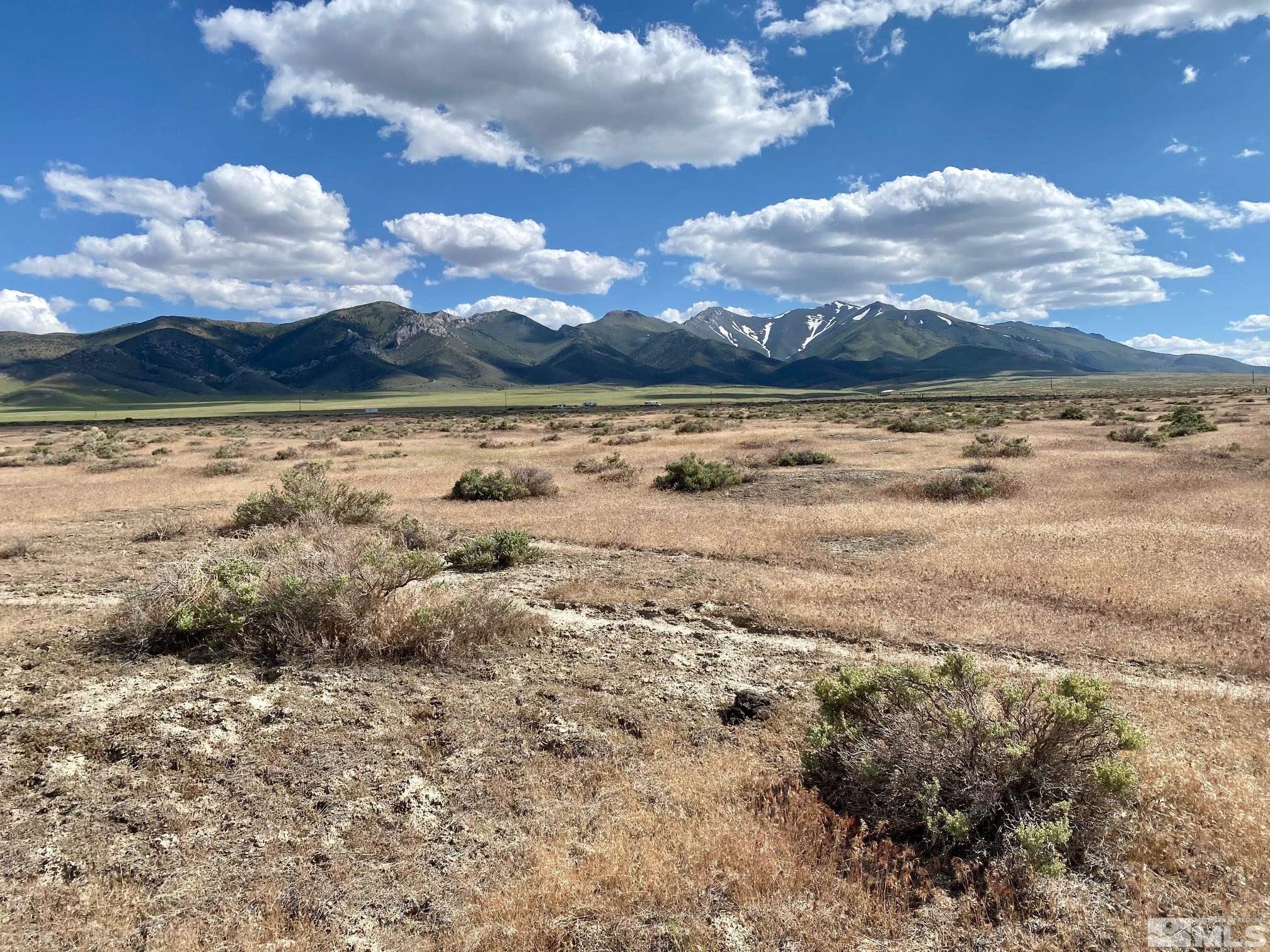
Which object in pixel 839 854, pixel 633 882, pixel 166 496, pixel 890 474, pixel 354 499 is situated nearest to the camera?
pixel 633 882

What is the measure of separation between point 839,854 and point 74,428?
9012cm

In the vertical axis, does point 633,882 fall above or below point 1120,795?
below

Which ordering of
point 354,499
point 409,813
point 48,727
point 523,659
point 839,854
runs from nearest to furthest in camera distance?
point 839,854 → point 409,813 → point 48,727 → point 523,659 → point 354,499

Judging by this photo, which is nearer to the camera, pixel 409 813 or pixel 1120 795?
pixel 1120 795

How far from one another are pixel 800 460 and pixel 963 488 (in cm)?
897

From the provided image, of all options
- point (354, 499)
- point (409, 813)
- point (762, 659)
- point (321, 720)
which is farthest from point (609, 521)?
point (409, 813)

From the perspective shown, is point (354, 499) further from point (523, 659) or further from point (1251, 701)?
point (1251, 701)

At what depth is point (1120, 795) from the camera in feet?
15.0

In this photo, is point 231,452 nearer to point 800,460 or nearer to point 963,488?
point 800,460

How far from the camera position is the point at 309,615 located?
25.2 ft

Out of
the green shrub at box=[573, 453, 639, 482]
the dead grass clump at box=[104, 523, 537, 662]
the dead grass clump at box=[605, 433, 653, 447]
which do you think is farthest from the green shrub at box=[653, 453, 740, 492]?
the dead grass clump at box=[605, 433, 653, 447]

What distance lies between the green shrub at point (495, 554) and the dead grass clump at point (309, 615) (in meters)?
3.92

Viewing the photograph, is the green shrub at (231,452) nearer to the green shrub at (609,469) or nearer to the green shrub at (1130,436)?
the green shrub at (609,469)

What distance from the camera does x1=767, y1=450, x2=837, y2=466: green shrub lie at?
26969mm
